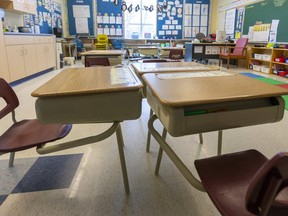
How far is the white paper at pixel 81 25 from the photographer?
920 cm

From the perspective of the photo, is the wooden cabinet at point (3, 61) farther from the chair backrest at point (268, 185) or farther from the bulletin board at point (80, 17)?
the bulletin board at point (80, 17)

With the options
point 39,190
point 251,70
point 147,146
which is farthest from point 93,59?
point 251,70

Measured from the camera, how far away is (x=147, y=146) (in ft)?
6.28

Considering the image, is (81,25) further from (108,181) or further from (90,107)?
(90,107)

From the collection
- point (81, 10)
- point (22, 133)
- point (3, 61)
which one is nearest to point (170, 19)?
point (81, 10)

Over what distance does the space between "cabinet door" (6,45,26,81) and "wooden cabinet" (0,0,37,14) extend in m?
0.98

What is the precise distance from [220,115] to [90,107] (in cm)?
55

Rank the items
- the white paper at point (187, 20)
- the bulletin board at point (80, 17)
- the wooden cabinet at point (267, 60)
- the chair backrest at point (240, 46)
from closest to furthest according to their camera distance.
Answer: the wooden cabinet at point (267, 60) → the chair backrest at point (240, 46) → the bulletin board at point (80, 17) → the white paper at point (187, 20)

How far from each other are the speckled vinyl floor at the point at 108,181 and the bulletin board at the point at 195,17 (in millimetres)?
8452

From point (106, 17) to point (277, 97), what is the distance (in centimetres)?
940

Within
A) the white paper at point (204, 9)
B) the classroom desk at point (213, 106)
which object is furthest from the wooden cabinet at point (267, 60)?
the classroom desk at point (213, 106)

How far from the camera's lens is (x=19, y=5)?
5102 mm

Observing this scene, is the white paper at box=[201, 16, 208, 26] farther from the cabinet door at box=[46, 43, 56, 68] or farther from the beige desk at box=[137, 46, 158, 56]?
the cabinet door at box=[46, 43, 56, 68]

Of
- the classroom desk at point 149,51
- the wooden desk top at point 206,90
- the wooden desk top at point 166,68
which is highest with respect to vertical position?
the classroom desk at point 149,51
